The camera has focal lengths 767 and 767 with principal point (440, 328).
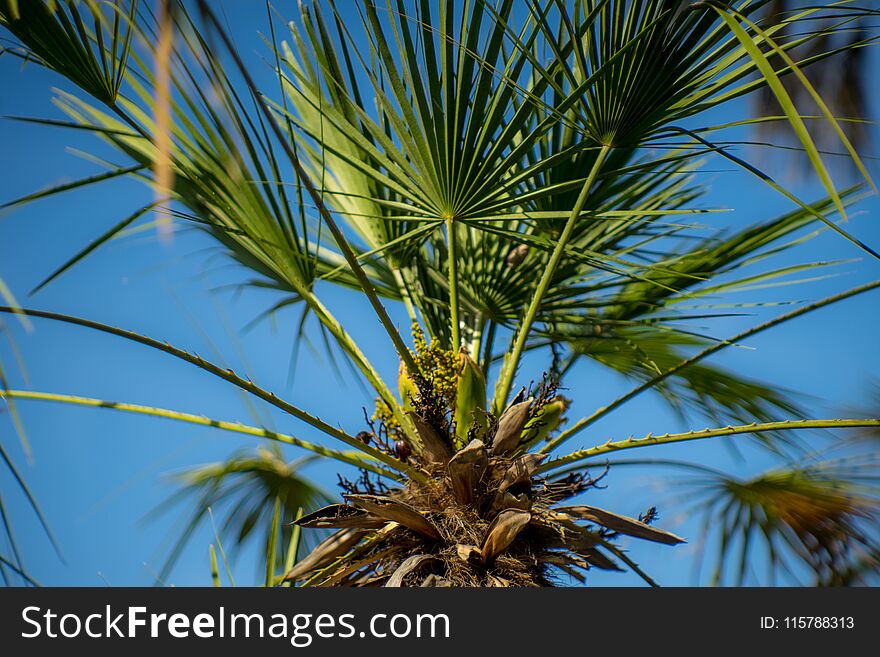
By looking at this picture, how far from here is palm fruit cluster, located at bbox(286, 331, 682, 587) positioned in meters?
1.85

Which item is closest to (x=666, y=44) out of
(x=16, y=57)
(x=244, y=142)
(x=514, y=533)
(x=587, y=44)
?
(x=587, y=44)

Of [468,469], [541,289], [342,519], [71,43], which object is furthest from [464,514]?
[71,43]

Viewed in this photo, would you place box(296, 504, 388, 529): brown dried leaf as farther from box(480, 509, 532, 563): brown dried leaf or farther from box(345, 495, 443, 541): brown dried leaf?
box(480, 509, 532, 563): brown dried leaf

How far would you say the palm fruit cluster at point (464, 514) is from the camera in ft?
6.07

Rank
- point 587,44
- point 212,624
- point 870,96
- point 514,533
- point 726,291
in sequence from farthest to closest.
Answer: point 870,96
point 726,291
point 587,44
point 514,533
point 212,624

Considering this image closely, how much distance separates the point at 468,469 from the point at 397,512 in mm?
201

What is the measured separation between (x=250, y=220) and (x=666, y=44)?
1220mm

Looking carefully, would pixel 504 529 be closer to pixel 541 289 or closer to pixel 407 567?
pixel 407 567

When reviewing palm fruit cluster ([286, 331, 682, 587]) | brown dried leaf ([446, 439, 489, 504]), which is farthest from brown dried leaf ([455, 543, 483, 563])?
brown dried leaf ([446, 439, 489, 504])

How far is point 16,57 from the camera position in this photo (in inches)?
75.3

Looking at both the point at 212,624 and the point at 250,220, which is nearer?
the point at 212,624

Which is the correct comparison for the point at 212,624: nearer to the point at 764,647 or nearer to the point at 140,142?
the point at 764,647

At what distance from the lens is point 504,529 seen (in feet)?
5.90

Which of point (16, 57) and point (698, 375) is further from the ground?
point (16, 57)
